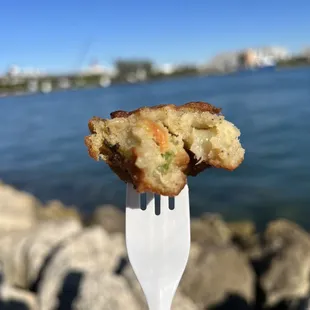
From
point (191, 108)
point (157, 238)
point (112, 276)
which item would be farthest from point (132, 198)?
point (112, 276)

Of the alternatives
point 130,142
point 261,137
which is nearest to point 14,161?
point 261,137

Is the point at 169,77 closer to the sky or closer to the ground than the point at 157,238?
closer to the ground

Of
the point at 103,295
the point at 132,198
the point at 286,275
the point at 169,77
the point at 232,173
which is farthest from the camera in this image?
the point at 169,77

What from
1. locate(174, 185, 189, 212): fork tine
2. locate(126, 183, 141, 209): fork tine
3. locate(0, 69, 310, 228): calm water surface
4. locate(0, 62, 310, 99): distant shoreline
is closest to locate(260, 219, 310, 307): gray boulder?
locate(174, 185, 189, 212): fork tine

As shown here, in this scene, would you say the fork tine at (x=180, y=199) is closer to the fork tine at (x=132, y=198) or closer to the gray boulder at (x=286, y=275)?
the fork tine at (x=132, y=198)

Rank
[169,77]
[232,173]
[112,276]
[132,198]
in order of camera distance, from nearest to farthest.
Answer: [132,198], [112,276], [232,173], [169,77]

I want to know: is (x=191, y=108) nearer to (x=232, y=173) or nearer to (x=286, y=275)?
(x=286, y=275)

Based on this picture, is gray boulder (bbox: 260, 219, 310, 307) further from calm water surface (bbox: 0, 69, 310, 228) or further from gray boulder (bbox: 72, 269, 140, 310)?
calm water surface (bbox: 0, 69, 310, 228)
